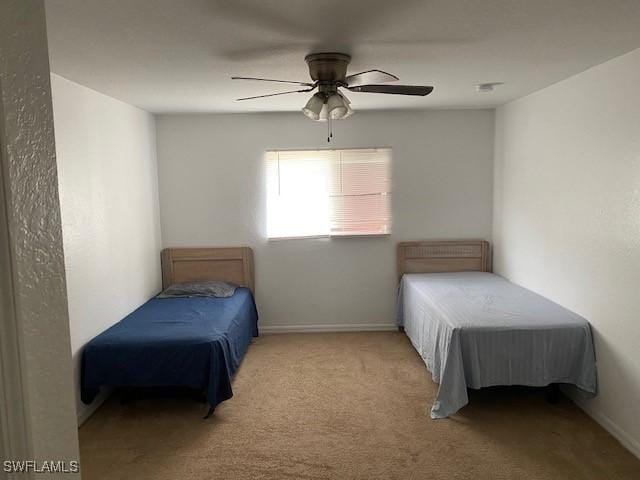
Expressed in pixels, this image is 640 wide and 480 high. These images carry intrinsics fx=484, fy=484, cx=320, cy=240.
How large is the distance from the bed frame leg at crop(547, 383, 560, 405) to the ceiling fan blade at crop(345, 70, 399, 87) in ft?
8.04

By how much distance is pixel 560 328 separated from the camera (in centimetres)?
323

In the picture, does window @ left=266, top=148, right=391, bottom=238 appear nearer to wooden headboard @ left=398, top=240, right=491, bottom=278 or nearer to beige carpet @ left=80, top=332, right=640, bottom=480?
wooden headboard @ left=398, top=240, right=491, bottom=278

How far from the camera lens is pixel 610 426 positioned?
306 centimetres

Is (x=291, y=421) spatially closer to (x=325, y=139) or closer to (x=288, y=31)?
(x=288, y=31)

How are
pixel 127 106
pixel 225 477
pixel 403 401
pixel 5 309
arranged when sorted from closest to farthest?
pixel 5 309 < pixel 225 477 < pixel 403 401 < pixel 127 106

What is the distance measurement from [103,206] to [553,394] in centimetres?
362

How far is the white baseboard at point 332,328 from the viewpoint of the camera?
5227 millimetres

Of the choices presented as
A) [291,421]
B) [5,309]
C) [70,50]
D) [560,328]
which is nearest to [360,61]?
[70,50]

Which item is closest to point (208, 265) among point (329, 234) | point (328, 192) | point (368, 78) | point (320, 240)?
point (320, 240)

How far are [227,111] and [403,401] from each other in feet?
10.3

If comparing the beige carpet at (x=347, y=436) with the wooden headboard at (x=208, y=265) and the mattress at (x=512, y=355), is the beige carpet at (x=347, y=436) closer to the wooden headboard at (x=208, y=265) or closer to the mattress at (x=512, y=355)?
the mattress at (x=512, y=355)

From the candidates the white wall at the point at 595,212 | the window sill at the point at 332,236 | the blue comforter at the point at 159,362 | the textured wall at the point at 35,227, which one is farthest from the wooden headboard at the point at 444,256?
the textured wall at the point at 35,227

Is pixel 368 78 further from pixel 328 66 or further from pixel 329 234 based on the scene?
pixel 329 234

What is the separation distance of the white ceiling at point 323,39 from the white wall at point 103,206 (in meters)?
0.29
